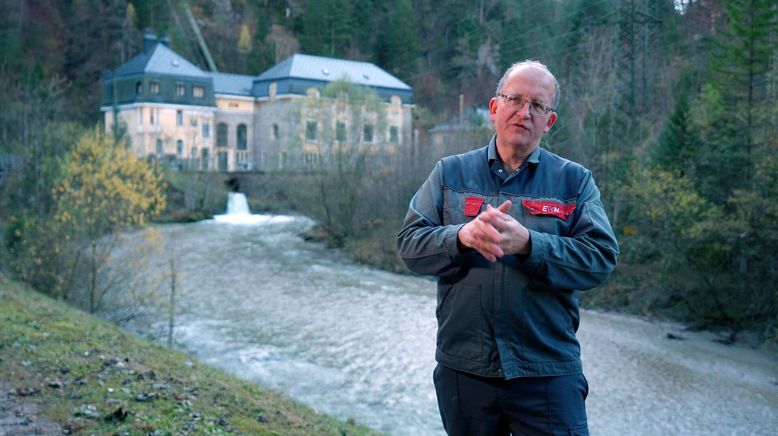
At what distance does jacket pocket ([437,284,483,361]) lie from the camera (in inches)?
114

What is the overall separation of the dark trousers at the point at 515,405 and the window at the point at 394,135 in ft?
97.5

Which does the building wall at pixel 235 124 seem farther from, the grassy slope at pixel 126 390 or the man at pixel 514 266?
the man at pixel 514 266

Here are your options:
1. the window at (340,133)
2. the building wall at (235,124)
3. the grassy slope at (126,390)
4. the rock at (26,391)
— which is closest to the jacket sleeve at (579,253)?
the grassy slope at (126,390)

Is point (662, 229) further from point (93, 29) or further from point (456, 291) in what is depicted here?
point (93, 29)

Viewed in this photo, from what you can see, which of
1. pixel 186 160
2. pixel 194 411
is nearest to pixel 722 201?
pixel 194 411

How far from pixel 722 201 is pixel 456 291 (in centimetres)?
1617

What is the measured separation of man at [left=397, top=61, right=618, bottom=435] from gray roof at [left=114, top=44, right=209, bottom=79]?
55325mm

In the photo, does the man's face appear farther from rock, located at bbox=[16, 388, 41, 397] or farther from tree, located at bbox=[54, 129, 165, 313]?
tree, located at bbox=[54, 129, 165, 313]

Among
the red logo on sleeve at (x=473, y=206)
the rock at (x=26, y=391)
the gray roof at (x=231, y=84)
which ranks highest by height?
the gray roof at (x=231, y=84)

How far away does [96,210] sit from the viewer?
14250 millimetres

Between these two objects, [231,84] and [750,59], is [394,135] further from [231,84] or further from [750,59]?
[231,84]

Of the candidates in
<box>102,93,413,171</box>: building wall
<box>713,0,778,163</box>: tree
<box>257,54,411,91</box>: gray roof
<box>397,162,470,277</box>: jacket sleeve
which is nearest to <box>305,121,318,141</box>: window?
<box>102,93,413,171</box>: building wall

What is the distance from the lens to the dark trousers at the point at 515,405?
9.25 feet

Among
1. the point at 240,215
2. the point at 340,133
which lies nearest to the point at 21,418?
the point at 340,133
